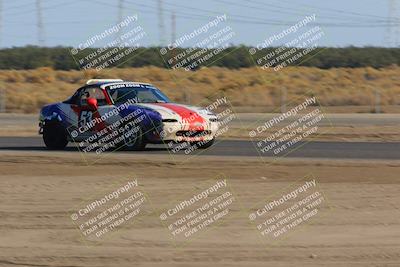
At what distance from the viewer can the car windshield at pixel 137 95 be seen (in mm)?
21203

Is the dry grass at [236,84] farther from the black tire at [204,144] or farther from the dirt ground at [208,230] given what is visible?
the dirt ground at [208,230]

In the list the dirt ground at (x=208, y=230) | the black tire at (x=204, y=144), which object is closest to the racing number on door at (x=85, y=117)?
the black tire at (x=204, y=144)

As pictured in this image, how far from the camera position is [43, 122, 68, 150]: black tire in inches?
871

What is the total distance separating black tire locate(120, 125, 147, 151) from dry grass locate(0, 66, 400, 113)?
23773 mm

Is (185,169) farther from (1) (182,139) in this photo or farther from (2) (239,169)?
(1) (182,139)

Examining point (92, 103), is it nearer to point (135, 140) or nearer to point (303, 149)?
point (135, 140)

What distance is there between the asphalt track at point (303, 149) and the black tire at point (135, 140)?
0.15 metres

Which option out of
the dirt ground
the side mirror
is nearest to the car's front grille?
the dirt ground

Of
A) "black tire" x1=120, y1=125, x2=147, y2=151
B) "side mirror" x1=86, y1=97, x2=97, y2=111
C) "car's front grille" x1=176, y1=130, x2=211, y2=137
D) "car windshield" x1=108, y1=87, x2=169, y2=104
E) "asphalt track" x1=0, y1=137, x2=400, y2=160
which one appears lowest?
"asphalt track" x1=0, y1=137, x2=400, y2=160

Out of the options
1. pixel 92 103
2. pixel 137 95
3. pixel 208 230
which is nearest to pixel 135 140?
pixel 137 95

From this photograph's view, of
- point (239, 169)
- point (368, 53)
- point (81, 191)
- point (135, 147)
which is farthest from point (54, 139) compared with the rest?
point (368, 53)

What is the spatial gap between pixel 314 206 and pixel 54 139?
10299mm

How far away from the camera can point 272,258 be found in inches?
400

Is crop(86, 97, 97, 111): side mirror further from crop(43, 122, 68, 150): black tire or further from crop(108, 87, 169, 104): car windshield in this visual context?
crop(43, 122, 68, 150): black tire
